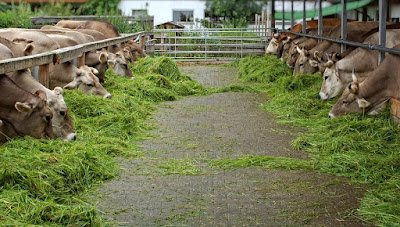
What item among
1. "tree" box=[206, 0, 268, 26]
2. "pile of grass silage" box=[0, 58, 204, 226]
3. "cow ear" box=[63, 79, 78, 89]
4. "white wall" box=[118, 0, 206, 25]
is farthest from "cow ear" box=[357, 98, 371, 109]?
"white wall" box=[118, 0, 206, 25]

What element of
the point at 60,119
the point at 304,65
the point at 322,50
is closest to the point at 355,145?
the point at 60,119

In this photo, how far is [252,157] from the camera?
6949 millimetres

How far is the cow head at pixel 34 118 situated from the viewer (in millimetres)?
7039

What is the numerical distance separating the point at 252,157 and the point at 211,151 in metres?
0.67

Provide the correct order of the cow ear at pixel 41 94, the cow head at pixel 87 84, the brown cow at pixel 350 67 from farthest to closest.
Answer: the brown cow at pixel 350 67 < the cow head at pixel 87 84 < the cow ear at pixel 41 94

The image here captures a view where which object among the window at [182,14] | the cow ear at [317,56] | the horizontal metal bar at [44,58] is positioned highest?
the window at [182,14]

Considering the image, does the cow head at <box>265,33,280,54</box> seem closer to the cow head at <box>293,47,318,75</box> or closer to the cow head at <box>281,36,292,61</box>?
the cow head at <box>281,36,292,61</box>

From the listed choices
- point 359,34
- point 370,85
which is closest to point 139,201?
point 370,85

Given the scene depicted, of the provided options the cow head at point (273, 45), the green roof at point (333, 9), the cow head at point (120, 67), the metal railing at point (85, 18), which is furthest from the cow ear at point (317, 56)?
the metal railing at point (85, 18)

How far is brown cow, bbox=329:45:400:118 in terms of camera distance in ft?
30.3

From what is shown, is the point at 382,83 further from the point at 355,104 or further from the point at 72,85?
the point at 72,85

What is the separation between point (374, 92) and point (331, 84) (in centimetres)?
218

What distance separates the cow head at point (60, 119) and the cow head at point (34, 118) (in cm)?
17

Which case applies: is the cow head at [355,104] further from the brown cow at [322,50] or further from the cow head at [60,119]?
the brown cow at [322,50]
